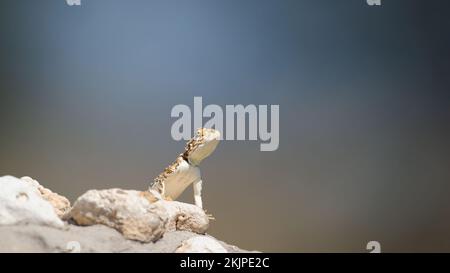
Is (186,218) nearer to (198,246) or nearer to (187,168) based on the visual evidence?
(198,246)

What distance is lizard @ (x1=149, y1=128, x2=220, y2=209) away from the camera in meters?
3.53

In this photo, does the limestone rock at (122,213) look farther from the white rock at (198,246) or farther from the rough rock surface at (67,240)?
the white rock at (198,246)

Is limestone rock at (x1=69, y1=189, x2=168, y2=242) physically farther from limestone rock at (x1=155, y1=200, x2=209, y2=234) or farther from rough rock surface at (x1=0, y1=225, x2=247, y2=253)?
limestone rock at (x1=155, y1=200, x2=209, y2=234)

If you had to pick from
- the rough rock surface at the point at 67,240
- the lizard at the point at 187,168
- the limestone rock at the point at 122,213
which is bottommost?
the rough rock surface at the point at 67,240

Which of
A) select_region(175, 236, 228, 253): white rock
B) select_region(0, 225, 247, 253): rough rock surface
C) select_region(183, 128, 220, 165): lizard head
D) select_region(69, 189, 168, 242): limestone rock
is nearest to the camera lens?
select_region(0, 225, 247, 253): rough rock surface

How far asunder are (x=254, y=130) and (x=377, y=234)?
5.37 feet

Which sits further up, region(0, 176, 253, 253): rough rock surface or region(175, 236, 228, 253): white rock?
region(0, 176, 253, 253): rough rock surface

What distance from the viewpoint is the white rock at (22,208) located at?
2.33 metres

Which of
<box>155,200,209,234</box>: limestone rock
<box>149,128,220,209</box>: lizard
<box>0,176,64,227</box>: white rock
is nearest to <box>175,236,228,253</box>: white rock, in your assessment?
<box>155,200,209,234</box>: limestone rock

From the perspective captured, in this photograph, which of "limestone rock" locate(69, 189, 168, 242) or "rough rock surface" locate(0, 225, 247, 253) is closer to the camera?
"rough rock surface" locate(0, 225, 247, 253)

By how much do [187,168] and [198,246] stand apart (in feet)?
3.86

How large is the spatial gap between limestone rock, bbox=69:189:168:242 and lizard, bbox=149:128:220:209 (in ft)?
3.46

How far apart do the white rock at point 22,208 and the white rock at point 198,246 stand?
0.67 metres

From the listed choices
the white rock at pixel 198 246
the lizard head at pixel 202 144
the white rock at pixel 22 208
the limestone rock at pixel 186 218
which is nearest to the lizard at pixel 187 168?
the lizard head at pixel 202 144
